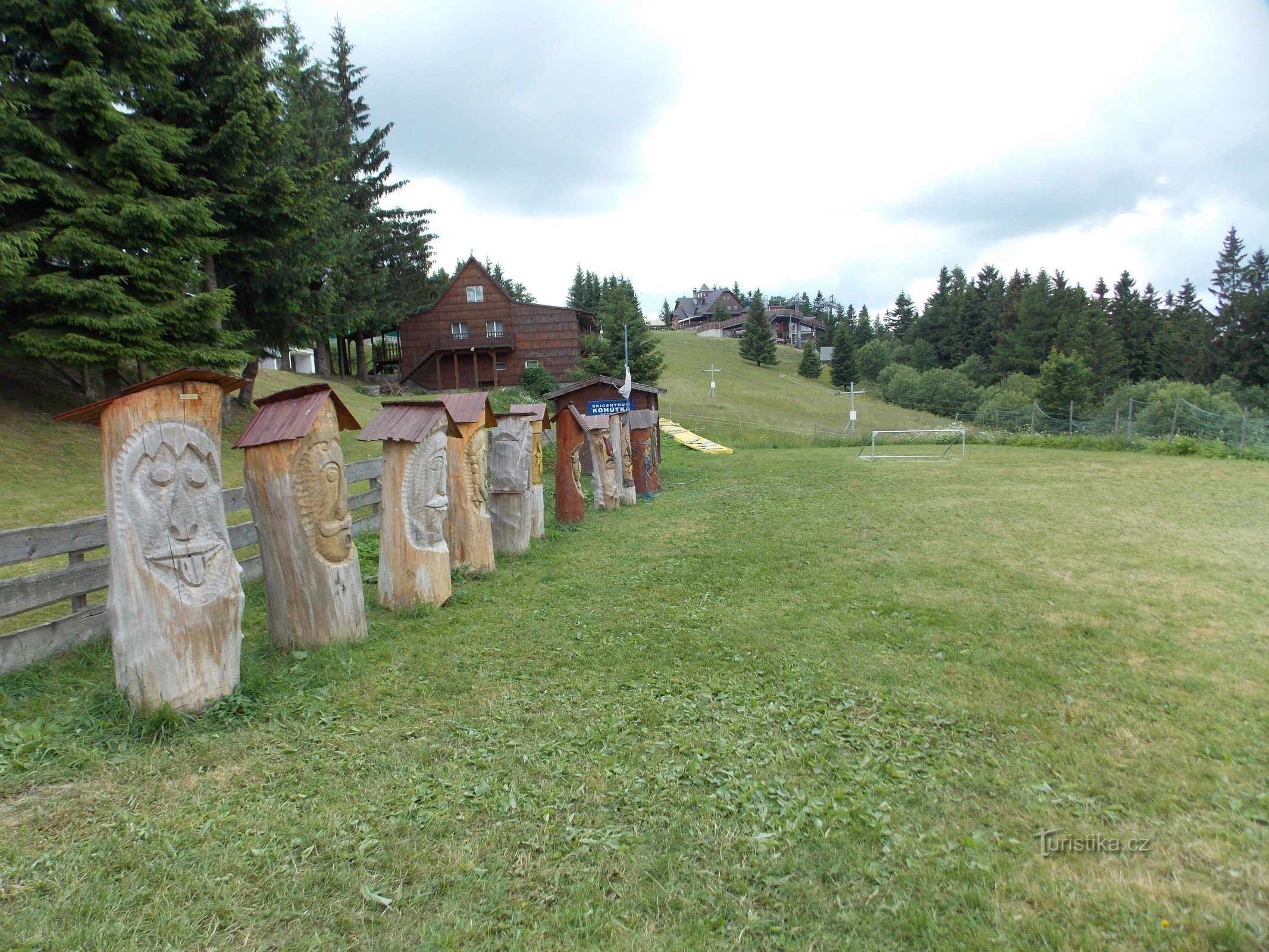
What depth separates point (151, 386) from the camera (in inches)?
164

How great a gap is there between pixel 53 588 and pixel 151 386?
6.73 ft

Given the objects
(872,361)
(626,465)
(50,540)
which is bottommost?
(626,465)

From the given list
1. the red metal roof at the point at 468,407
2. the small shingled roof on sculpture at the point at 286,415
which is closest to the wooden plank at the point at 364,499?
the red metal roof at the point at 468,407

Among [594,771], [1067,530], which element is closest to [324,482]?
[594,771]

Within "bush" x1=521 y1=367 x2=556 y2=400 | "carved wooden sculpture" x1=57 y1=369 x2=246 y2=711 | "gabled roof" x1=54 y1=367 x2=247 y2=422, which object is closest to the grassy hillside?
"bush" x1=521 y1=367 x2=556 y2=400

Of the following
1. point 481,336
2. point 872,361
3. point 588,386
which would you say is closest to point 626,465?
point 588,386

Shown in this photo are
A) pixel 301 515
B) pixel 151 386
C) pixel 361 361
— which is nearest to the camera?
pixel 151 386

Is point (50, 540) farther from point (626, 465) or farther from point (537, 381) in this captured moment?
point (537, 381)

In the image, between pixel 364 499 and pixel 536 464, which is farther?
pixel 536 464

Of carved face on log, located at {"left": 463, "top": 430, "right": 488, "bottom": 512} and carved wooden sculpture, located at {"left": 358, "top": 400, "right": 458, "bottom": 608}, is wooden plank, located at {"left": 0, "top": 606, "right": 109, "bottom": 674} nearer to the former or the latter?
carved wooden sculpture, located at {"left": 358, "top": 400, "right": 458, "bottom": 608}

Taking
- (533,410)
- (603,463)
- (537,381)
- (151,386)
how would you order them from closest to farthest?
(151,386)
(533,410)
(603,463)
(537,381)

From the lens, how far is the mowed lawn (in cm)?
279

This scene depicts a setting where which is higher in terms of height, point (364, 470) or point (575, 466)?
point (364, 470)

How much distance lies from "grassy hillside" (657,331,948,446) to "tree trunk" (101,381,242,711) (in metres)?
27.3
